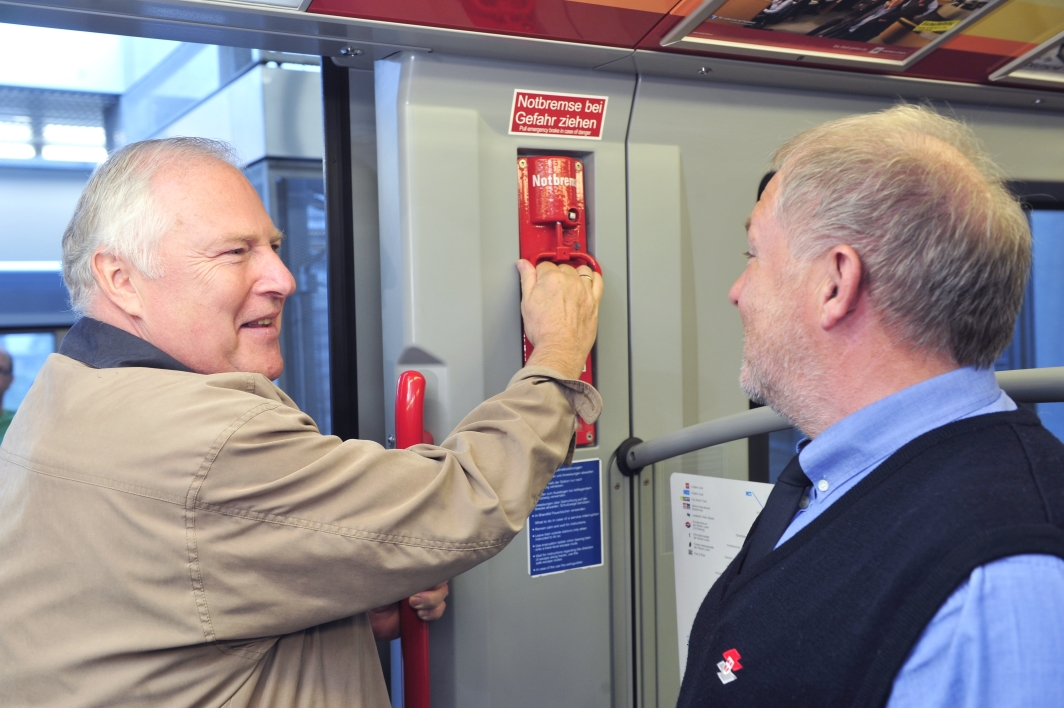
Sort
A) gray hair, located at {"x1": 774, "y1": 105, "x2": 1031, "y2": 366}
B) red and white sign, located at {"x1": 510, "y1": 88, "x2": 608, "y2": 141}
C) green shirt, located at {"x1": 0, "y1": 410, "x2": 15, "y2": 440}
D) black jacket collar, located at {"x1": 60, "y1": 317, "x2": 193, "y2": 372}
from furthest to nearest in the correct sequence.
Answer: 1. green shirt, located at {"x1": 0, "y1": 410, "x2": 15, "y2": 440}
2. red and white sign, located at {"x1": 510, "y1": 88, "x2": 608, "y2": 141}
3. black jacket collar, located at {"x1": 60, "y1": 317, "x2": 193, "y2": 372}
4. gray hair, located at {"x1": 774, "y1": 105, "x2": 1031, "y2": 366}

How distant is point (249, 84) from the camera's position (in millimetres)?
4168

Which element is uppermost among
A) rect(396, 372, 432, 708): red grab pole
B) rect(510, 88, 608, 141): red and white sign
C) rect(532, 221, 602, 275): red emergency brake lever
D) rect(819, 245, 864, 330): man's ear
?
rect(510, 88, 608, 141): red and white sign

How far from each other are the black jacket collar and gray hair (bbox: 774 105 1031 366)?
105 cm

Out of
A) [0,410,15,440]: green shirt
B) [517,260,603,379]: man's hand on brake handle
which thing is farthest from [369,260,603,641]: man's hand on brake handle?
[0,410,15,440]: green shirt

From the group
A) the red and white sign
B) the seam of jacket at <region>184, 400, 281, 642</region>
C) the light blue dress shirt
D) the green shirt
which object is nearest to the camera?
the light blue dress shirt

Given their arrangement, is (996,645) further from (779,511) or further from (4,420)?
(4,420)

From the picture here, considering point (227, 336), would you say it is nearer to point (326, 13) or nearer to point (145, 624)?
point (145, 624)

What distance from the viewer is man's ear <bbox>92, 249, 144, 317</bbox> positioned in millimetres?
1501

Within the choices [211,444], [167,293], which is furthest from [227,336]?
[211,444]

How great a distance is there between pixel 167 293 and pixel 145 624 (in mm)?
556

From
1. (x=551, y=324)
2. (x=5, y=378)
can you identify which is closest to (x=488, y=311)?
(x=551, y=324)

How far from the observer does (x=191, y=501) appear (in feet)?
4.13

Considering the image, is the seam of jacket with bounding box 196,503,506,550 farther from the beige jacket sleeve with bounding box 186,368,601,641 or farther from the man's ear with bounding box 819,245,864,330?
the man's ear with bounding box 819,245,864,330

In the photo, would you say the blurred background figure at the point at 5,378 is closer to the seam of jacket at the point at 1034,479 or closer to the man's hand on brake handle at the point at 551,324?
the man's hand on brake handle at the point at 551,324
